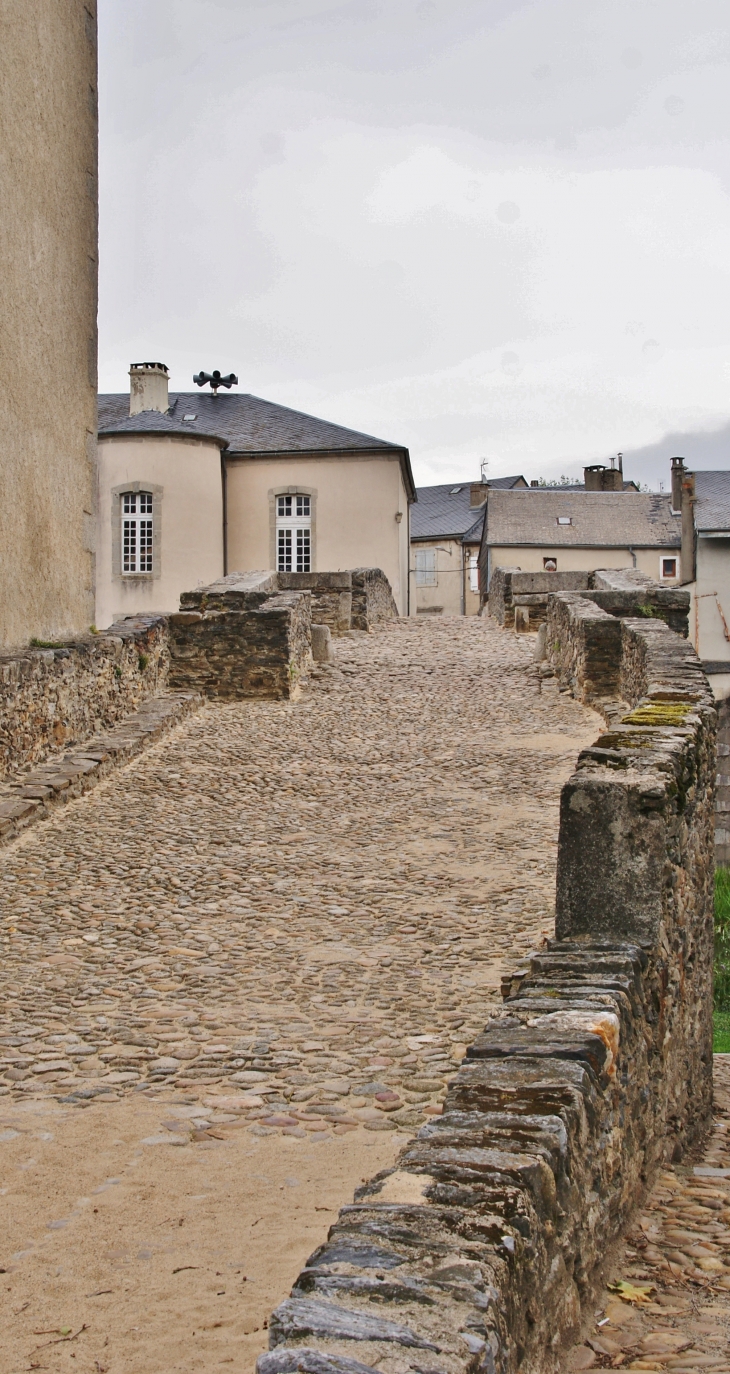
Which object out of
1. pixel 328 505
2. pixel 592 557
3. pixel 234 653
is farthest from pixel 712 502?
pixel 234 653

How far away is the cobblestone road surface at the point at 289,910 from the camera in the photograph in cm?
438

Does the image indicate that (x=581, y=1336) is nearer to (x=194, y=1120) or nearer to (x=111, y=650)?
(x=194, y=1120)

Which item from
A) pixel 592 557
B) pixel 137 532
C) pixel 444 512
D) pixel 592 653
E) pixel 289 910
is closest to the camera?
pixel 289 910

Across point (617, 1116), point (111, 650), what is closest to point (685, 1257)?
point (617, 1116)

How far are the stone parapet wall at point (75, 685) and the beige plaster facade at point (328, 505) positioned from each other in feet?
47.5

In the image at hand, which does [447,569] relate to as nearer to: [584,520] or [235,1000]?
[584,520]

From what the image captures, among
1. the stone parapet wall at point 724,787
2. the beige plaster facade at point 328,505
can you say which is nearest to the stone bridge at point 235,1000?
the stone parapet wall at point 724,787

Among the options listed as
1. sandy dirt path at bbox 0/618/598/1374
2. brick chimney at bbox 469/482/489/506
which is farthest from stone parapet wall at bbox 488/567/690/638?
brick chimney at bbox 469/482/489/506

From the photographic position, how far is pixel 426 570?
45625 millimetres

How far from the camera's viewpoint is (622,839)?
4.12 m

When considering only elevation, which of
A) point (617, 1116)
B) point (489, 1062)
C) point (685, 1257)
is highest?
point (489, 1062)

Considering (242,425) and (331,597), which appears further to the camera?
(242,425)

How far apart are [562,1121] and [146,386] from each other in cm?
2528

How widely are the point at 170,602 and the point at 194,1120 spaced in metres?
21.7
